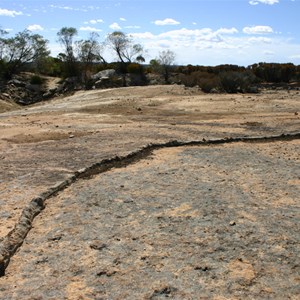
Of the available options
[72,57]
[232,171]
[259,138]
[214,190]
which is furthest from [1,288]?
[72,57]

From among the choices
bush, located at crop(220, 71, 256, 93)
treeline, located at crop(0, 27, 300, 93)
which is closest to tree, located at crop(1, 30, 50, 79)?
treeline, located at crop(0, 27, 300, 93)

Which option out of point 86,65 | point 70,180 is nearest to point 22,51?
point 86,65

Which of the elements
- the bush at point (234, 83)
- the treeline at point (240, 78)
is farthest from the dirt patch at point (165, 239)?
the treeline at point (240, 78)

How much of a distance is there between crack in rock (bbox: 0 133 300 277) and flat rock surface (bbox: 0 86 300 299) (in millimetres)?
85

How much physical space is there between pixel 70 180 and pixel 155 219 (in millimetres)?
1897

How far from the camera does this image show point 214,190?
19.3 ft

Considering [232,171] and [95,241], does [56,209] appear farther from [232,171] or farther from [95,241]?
[232,171]

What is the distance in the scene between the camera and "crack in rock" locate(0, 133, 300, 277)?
13.6ft

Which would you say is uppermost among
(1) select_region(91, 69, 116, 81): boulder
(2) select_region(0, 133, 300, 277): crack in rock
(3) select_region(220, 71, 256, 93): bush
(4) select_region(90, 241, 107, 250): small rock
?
(1) select_region(91, 69, 116, 81): boulder

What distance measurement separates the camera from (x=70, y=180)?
6.34 m

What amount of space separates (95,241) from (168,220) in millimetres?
924

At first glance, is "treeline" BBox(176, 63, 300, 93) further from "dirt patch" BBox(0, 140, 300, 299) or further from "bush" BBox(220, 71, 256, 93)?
"dirt patch" BBox(0, 140, 300, 299)

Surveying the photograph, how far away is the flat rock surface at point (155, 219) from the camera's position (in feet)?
11.8

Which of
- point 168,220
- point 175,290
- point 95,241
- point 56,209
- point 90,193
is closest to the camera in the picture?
point 175,290
